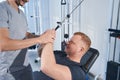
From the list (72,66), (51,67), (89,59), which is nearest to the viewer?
(51,67)

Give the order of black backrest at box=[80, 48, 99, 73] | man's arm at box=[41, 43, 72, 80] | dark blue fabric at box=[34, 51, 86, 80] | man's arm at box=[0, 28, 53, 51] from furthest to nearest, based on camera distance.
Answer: black backrest at box=[80, 48, 99, 73] → dark blue fabric at box=[34, 51, 86, 80] → man's arm at box=[41, 43, 72, 80] → man's arm at box=[0, 28, 53, 51]

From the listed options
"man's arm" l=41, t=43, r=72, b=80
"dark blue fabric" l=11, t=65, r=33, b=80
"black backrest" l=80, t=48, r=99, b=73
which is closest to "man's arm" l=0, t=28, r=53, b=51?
"man's arm" l=41, t=43, r=72, b=80

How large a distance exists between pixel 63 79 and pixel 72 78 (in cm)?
7

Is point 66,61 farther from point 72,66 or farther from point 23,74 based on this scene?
point 23,74

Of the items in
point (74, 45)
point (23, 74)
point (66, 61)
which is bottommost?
point (23, 74)

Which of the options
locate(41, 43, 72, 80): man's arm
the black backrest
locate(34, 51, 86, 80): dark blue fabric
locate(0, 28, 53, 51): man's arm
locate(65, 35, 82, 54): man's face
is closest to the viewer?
locate(0, 28, 53, 51): man's arm

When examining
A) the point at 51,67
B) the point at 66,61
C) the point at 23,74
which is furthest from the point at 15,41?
the point at 66,61

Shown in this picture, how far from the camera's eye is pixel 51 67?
49.4 inches

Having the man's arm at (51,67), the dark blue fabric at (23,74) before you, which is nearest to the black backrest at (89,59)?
the man's arm at (51,67)

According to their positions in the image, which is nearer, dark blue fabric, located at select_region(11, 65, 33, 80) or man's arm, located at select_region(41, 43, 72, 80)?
man's arm, located at select_region(41, 43, 72, 80)

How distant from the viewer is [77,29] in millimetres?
3375

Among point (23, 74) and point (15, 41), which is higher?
point (15, 41)

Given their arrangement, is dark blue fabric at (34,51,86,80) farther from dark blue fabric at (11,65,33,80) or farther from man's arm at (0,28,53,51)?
man's arm at (0,28,53,51)

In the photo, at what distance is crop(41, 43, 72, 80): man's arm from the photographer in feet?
4.03
